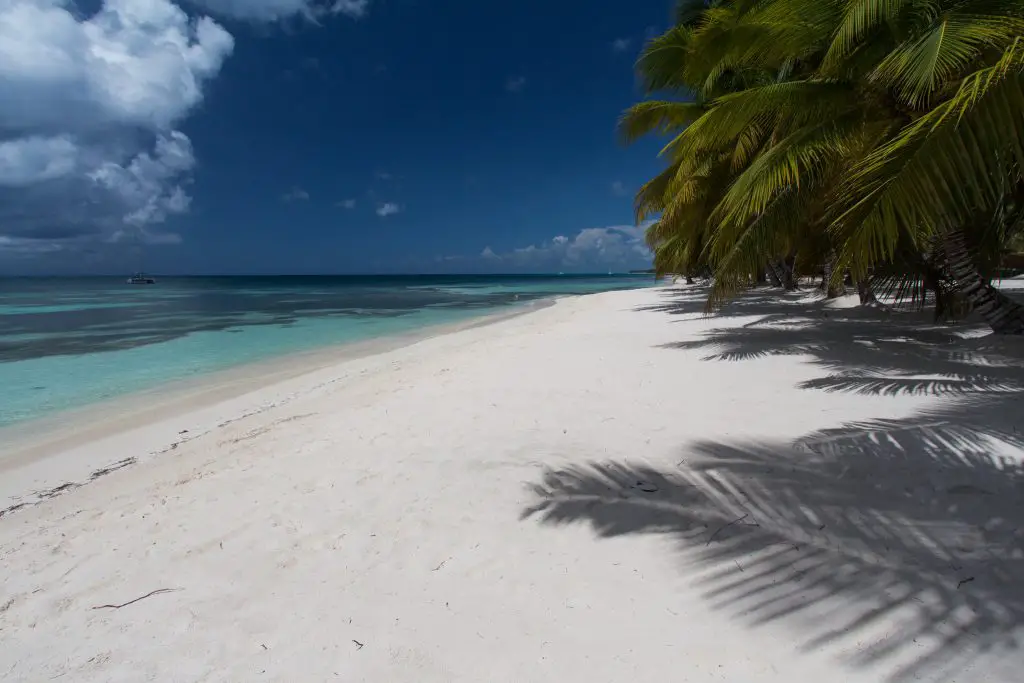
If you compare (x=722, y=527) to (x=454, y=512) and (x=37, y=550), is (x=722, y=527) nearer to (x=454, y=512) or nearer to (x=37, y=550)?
(x=454, y=512)

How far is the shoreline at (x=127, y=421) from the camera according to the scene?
15.0 feet

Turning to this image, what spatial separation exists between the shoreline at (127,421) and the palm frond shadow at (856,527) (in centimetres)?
483

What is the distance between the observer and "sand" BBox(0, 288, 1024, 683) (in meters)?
1.69

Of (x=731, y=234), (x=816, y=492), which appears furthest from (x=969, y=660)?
(x=731, y=234)

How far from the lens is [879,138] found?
497 cm

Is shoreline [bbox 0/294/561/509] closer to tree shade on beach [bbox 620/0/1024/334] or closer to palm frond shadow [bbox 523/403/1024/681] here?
palm frond shadow [bbox 523/403/1024/681]

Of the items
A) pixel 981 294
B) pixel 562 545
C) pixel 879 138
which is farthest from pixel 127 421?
pixel 981 294

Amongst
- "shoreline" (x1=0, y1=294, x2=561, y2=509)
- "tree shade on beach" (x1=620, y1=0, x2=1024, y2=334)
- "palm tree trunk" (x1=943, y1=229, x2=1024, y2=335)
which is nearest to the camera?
"tree shade on beach" (x1=620, y1=0, x2=1024, y2=334)

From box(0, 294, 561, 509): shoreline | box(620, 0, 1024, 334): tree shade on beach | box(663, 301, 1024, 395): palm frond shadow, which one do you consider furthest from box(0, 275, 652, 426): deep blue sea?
box(620, 0, 1024, 334): tree shade on beach

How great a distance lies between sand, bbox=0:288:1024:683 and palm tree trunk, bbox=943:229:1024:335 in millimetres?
1664

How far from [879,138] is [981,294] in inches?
110

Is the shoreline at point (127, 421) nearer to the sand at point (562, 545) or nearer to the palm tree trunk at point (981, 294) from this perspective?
the sand at point (562, 545)

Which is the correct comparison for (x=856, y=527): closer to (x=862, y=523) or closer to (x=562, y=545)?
(x=862, y=523)

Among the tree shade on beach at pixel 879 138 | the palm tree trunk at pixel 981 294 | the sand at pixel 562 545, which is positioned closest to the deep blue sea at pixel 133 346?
the sand at pixel 562 545
